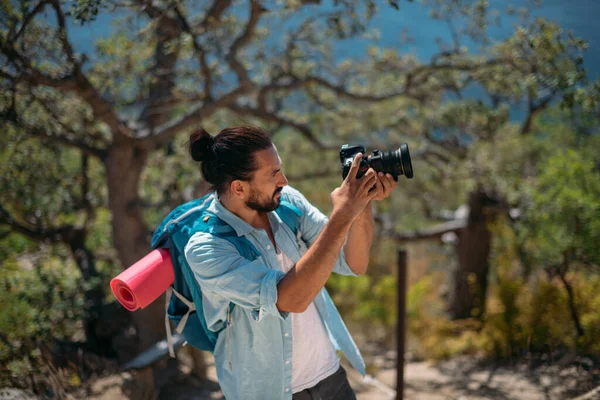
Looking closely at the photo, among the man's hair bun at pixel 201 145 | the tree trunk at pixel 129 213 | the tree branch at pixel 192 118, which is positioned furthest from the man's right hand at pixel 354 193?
the tree trunk at pixel 129 213

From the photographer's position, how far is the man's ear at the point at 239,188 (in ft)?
4.67

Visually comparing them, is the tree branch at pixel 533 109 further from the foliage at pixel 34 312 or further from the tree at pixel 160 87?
the foliage at pixel 34 312

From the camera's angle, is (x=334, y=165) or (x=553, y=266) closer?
(x=553, y=266)

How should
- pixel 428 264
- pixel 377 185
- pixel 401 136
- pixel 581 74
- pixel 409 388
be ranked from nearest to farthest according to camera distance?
pixel 377 185, pixel 581 74, pixel 409 388, pixel 401 136, pixel 428 264

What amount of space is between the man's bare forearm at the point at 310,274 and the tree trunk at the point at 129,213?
311cm

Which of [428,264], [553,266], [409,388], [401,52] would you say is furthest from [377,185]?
[428,264]

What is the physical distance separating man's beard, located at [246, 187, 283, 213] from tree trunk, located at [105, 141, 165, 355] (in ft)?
9.55

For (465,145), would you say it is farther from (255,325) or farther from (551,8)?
(255,325)

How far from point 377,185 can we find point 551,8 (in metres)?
3.43

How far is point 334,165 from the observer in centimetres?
794

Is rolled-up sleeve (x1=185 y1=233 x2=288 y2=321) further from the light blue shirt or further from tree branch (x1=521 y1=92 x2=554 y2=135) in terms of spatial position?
tree branch (x1=521 y1=92 x2=554 y2=135)

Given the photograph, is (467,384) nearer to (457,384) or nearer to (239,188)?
(457,384)

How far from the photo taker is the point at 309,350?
1489 millimetres

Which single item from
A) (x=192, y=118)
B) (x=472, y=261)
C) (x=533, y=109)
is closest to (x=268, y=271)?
(x=192, y=118)
